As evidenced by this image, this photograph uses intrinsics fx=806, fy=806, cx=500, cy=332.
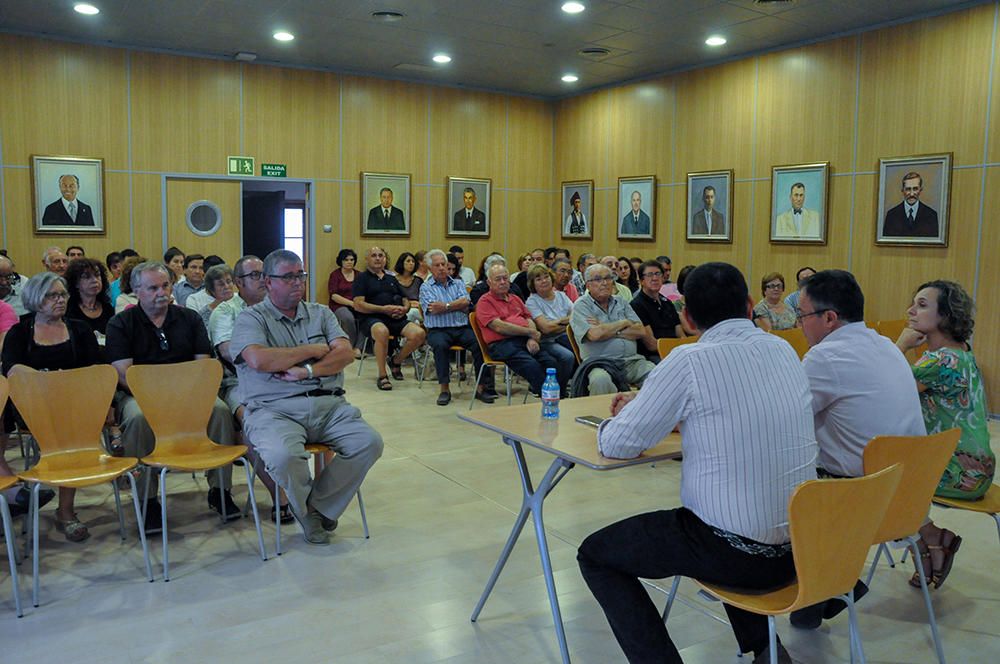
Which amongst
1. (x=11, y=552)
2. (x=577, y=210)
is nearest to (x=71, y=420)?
(x=11, y=552)

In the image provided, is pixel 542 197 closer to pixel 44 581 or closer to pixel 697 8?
pixel 697 8

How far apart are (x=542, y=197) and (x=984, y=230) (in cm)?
667

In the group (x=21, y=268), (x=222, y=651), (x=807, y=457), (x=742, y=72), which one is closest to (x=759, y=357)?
(x=807, y=457)

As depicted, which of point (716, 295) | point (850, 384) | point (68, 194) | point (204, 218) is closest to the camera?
point (716, 295)

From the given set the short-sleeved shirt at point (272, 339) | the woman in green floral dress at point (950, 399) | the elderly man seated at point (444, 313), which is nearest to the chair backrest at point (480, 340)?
the elderly man seated at point (444, 313)

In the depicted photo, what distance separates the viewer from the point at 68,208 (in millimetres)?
9430

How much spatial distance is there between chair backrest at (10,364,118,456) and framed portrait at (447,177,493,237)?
8176 millimetres

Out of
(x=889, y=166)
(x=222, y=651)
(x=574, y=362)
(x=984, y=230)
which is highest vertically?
(x=889, y=166)

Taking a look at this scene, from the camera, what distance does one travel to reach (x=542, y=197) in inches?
506

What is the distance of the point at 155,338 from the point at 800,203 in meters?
7.12

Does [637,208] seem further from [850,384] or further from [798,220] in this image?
[850,384]

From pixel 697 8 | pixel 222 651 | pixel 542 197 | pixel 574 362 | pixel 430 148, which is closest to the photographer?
pixel 222 651

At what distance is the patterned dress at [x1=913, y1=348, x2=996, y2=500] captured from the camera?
337 centimetres

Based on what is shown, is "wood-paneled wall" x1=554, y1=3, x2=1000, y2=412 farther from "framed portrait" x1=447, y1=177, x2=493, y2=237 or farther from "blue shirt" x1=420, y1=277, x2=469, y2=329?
"blue shirt" x1=420, y1=277, x2=469, y2=329
